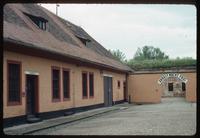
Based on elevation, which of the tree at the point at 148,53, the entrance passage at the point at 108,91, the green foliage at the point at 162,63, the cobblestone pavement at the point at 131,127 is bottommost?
the cobblestone pavement at the point at 131,127

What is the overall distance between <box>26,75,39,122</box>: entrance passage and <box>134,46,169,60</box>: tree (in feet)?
277

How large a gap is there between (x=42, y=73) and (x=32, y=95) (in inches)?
44.0

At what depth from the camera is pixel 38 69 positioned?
1789 centimetres

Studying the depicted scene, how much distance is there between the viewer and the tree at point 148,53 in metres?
103

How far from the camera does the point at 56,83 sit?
2028 cm

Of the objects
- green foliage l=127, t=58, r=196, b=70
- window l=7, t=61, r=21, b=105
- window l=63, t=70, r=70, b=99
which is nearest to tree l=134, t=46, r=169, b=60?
green foliage l=127, t=58, r=196, b=70

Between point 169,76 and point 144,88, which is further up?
point 169,76

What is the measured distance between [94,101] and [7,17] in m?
10.4

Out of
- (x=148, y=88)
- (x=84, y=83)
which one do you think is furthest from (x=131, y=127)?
(x=148, y=88)

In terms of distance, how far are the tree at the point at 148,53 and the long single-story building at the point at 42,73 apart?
7233 cm

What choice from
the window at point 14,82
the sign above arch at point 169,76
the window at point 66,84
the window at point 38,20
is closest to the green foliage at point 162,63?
the sign above arch at point 169,76

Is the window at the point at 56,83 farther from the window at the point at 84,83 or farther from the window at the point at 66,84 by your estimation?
the window at the point at 84,83

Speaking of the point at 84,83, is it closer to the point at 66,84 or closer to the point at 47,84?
the point at 66,84

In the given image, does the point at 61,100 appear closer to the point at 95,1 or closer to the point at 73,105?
the point at 73,105
